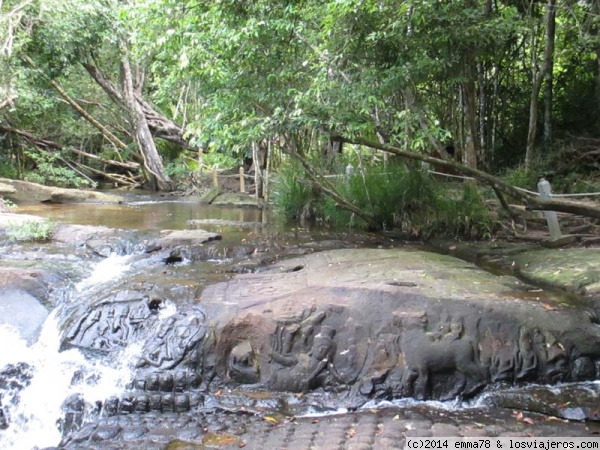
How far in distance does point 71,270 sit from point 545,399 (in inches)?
196

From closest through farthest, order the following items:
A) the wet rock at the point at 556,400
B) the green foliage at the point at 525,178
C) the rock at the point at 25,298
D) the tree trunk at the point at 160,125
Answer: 1. the wet rock at the point at 556,400
2. the rock at the point at 25,298
3. the green foliage at the point at 525,178
4. the tree trunk at the point at 160,125

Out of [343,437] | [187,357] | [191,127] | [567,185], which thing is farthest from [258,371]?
[567,185]

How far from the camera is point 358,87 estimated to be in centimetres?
590

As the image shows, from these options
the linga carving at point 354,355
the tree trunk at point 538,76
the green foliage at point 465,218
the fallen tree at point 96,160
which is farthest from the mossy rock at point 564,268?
the fallen tree at point 96,160

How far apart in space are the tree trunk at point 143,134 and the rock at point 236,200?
405 cm

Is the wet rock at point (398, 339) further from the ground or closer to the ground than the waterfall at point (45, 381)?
further from the ground

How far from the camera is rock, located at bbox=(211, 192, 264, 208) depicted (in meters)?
13.3

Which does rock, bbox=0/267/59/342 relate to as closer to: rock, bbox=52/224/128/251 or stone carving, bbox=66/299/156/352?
stone carving, bbox=66/299/156/352

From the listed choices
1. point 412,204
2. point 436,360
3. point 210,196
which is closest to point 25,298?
point 436,360

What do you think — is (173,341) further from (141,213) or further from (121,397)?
(141,213)

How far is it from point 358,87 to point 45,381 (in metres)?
4.21

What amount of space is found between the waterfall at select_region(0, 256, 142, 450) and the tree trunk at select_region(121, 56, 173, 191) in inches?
520

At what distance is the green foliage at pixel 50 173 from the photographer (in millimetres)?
17656

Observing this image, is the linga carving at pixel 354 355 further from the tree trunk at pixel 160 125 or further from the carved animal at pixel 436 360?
the tree trunk at pixel 160 125
